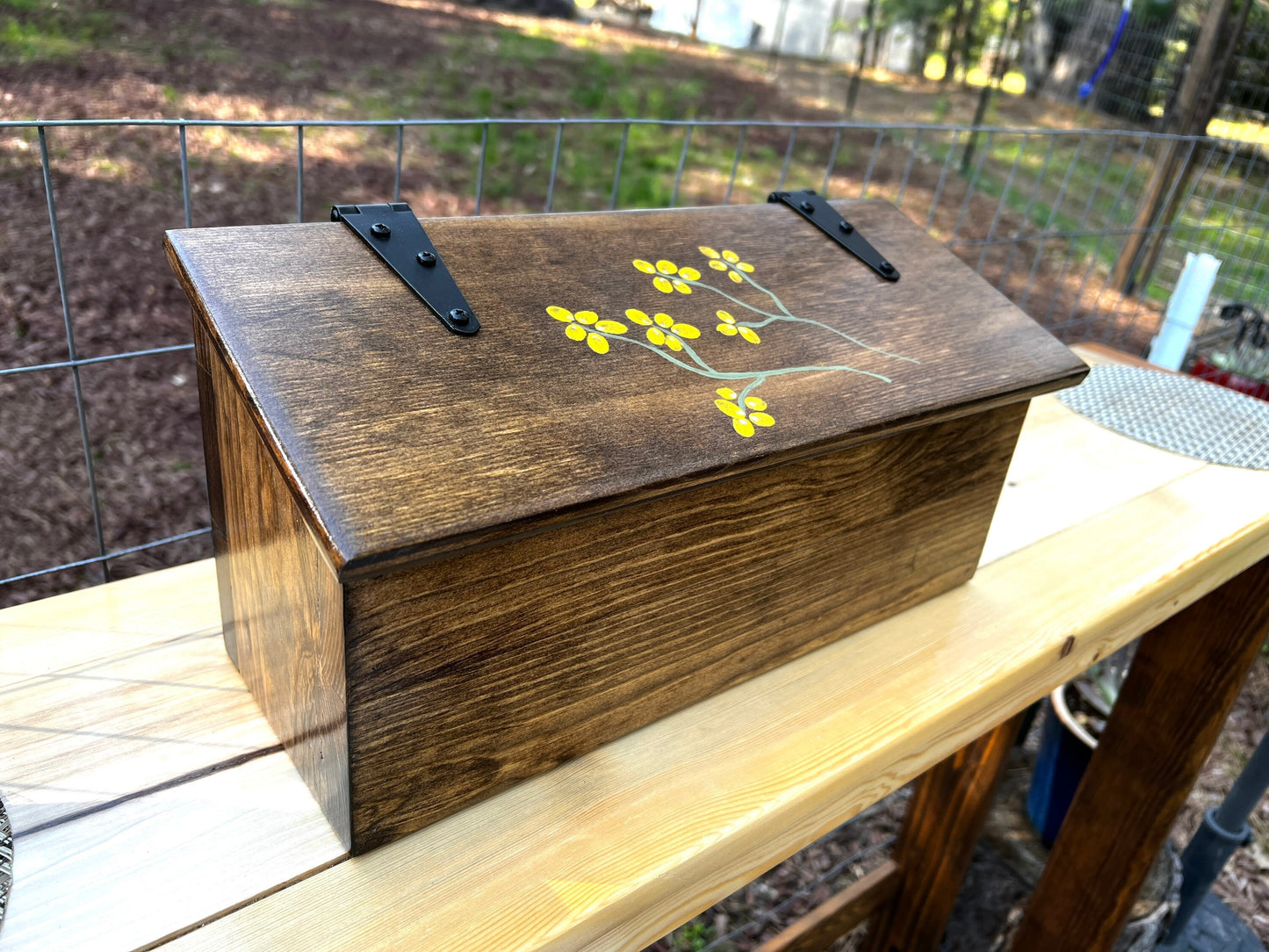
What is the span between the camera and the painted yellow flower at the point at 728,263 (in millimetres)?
875

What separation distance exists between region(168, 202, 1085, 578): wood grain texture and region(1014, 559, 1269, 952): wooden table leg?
0.74m

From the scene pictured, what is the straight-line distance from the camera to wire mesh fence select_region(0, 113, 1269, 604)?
6.52 feet

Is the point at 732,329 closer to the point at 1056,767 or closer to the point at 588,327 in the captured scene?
the point at 588,327

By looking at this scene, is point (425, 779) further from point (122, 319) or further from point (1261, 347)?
point (1261, 347)

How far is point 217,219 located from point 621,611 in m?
2.96

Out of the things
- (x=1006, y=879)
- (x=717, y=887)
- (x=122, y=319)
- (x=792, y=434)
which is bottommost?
(x=1006, y=879)

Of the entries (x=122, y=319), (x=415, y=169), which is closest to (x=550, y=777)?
(x=122, y=319)

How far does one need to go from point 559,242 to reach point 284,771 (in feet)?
1.58

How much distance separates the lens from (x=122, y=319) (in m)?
2.66

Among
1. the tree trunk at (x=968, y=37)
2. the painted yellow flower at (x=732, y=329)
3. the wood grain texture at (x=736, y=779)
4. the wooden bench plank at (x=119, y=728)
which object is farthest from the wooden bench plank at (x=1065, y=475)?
the tree trunk at (x=968, y=37)

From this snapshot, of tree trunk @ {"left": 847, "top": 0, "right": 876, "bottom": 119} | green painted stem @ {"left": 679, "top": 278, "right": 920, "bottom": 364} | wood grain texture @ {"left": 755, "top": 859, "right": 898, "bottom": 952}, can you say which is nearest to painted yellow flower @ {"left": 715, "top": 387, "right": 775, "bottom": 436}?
green painted stem @ {"left": 679, "top": 278, "right": 920, "bottom": 364}

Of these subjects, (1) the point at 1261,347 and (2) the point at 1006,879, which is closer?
(2) the point at 1006,879

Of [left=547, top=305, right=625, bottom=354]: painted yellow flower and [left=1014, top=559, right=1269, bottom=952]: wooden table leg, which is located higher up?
[left=547, top=305, right=625, bottom=354]: painted yellow flower

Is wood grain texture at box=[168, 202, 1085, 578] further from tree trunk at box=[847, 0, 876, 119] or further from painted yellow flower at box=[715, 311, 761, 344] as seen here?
tree trunk at box=[847, 0, 876, 119]
